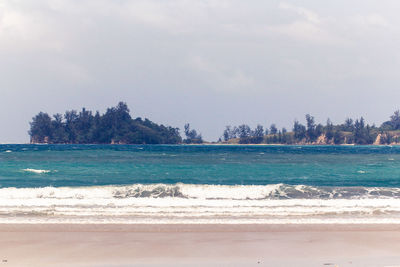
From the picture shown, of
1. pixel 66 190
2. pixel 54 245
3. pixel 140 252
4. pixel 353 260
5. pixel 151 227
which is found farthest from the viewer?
pixel 66 190

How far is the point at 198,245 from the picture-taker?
1198cm

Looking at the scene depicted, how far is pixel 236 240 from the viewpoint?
Answer: 12539 millimetres

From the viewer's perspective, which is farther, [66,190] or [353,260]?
[66,190]

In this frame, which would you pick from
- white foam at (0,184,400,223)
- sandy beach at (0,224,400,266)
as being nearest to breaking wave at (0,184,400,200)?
white foam at (0,184,400,223)

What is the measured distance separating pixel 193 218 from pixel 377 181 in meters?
22.3

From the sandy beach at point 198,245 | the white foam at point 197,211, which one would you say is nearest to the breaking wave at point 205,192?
the white foam at point 197,211

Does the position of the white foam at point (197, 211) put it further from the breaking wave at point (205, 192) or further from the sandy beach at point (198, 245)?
the sandy beach at point (198, 245)

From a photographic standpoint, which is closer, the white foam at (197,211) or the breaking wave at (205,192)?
the white foam at (197,211)

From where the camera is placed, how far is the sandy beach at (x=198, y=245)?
10453mm

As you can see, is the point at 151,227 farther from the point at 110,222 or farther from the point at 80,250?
the point at 80,250

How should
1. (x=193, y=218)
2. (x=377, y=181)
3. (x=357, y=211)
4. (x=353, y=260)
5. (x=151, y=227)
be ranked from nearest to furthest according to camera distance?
(x=353, y=260) < (x=151, y=227) < (x=193, y=218) < (x=357, y=211) < (x=377, y=181)

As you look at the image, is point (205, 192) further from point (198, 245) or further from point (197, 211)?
point (198, 245)

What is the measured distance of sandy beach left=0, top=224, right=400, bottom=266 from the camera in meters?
10.5

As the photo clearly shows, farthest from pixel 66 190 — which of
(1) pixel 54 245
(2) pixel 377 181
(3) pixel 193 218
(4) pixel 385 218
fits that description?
(2) pixel 377 181
